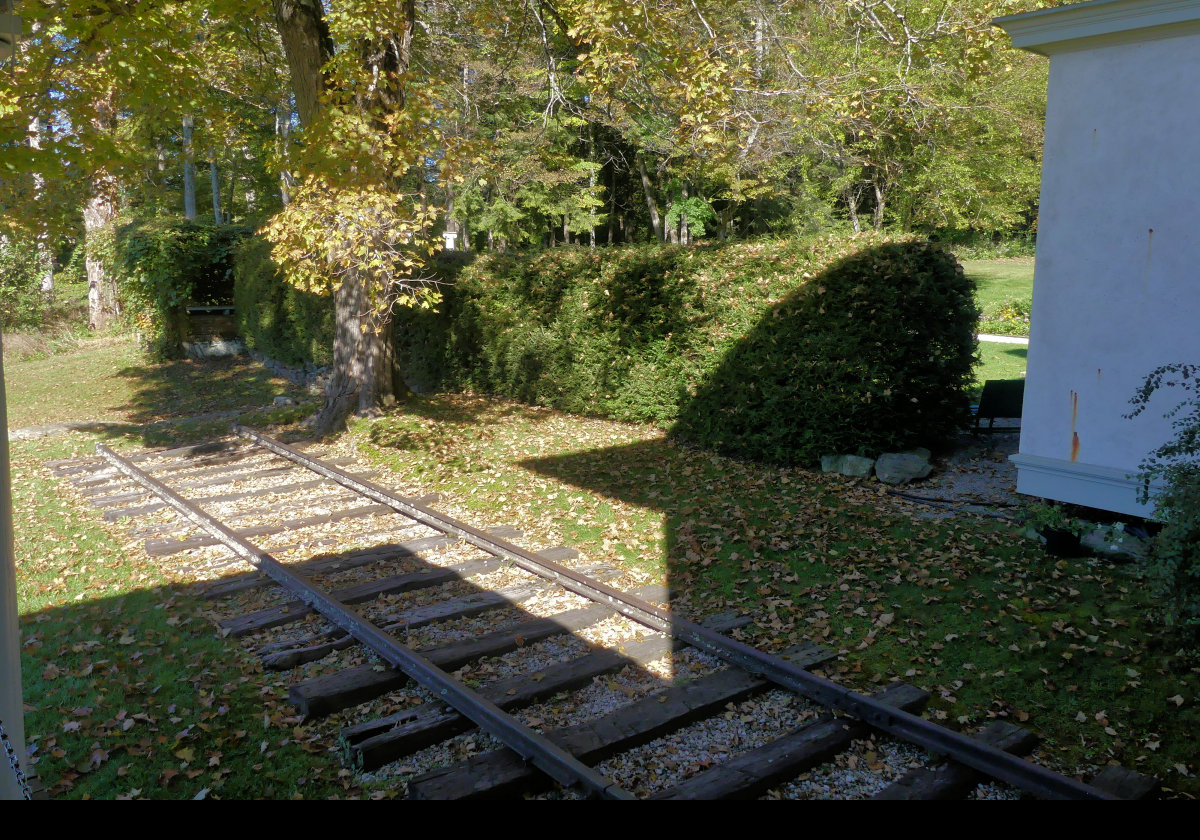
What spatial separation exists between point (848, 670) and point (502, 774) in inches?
95.0

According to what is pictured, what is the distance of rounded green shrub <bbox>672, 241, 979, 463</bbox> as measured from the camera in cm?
972

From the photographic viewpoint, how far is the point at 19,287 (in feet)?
77.3

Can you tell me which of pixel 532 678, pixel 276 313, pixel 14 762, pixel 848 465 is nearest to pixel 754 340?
pixel 848 465

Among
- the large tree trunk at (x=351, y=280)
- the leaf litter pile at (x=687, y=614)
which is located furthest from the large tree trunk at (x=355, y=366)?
the leaf litter pile at (x=687, y=614)

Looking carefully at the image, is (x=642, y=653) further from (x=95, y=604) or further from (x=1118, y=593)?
(x=95, y=604)

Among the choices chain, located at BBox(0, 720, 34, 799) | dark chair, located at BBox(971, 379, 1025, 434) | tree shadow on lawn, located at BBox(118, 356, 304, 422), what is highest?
dark chair, located at BBox(971, 379, 1025, 434)

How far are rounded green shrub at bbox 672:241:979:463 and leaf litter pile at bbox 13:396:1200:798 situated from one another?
0.63m

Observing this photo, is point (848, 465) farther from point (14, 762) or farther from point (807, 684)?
point (14, 762)

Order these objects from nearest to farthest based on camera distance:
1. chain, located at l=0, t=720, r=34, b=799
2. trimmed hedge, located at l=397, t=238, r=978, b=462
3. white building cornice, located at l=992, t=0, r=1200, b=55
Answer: chain, located at l=0, t=720, r=34, b=799 → white building cornice, located at l=992, t=0, r=1200, b=55 → trimmed hedge, located at l=397, t=238, r=978, b=462

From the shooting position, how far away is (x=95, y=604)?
7055mm

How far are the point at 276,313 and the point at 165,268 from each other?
383cm

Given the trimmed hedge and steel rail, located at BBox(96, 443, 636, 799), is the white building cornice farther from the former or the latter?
steel rail, located at BBox(96, 443, 636, 799)

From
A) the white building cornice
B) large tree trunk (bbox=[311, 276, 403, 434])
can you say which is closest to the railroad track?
large tree trunk (bbox=[311, 276, 403, 434])

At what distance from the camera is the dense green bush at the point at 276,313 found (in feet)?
59.3
